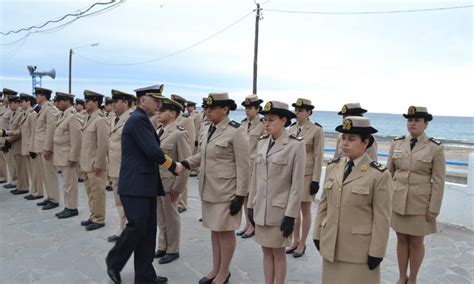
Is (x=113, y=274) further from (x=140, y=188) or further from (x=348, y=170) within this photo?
(x=348, y=170)

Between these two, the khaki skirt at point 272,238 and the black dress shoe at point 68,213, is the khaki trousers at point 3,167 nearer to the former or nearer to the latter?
the black dress shoe at point 68,213

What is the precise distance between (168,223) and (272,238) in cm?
175

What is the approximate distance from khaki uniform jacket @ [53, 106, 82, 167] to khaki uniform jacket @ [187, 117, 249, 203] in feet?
11.3

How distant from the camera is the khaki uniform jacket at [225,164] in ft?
13.2

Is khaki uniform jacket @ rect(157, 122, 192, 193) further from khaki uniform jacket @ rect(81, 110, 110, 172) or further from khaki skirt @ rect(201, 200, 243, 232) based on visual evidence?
khaki uniform jacket @ rect(81, 110, 110, 172)

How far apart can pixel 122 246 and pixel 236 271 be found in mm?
1298

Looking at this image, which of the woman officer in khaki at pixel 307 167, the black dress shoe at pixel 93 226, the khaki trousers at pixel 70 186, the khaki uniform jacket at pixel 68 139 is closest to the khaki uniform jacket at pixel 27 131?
the khaki uniform jacket at pixel 68 139

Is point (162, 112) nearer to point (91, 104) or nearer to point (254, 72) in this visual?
point (91, 104)

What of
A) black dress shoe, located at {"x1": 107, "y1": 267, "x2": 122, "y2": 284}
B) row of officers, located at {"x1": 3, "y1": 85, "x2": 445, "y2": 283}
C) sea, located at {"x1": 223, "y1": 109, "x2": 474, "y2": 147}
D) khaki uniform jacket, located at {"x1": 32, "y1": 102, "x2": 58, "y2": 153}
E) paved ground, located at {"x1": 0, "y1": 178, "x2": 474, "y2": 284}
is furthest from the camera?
sea, located at {"x1": 223, "y1": 109, "x2": 474, "y2": 147}

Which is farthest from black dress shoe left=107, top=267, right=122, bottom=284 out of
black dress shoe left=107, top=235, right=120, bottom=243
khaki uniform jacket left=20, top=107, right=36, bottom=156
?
khaki uniform jacket left=20, top=107, right=36, bottom=156

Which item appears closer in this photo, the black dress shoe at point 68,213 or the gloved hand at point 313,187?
the gloved hand at point 313,187

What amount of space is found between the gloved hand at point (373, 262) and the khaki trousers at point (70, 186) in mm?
5414

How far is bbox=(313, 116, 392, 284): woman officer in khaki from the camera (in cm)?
282

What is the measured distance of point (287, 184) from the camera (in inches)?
141
